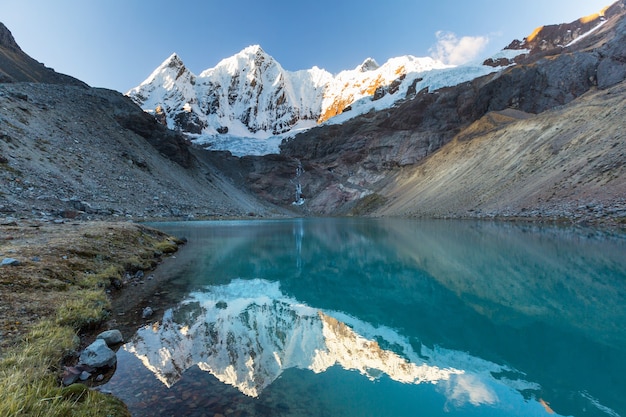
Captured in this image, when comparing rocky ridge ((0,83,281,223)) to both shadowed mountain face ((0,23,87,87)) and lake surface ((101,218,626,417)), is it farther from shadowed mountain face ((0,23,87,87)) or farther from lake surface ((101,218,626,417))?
lake surface ((101,218,626,417))

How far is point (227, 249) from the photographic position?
28609mm

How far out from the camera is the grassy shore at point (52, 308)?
15.9ft

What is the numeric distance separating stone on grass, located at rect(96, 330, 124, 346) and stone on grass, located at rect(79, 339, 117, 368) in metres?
0.95

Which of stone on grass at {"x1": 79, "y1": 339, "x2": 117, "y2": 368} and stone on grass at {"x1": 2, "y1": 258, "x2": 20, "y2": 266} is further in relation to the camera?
stone on grass at {"x1": 2, "y1": 258, "x2": 20, "y2": 266}

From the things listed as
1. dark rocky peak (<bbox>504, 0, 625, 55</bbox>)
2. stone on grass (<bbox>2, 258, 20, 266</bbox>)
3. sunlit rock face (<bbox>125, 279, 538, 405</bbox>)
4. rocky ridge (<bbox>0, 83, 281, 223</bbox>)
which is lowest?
sunlit rock face (<bbox>125, 279, 538, 405</bbox>)

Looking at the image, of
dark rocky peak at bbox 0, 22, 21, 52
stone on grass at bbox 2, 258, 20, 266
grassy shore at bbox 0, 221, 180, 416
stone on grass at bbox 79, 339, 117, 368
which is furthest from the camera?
dark rocky peak at bbox 0, 22, 21, 52

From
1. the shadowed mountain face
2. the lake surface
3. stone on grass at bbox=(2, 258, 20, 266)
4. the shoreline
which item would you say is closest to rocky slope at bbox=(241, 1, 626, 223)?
the lake surface

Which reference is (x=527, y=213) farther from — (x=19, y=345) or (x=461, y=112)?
(x=461, y=112)

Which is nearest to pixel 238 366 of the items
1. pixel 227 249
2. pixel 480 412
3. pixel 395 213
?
pixel 480 412

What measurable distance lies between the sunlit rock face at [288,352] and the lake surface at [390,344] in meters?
0.04

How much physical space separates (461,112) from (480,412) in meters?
122

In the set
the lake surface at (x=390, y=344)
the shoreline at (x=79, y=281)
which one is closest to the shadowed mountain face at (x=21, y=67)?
the shoreline at (x=79, y=281)

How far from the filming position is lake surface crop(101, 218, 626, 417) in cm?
632

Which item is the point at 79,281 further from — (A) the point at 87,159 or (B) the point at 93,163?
(A) the point at 87,159
